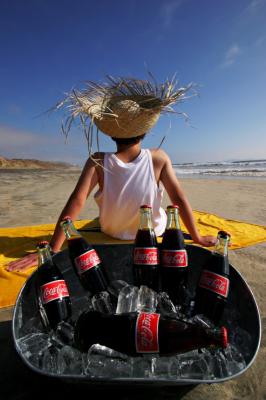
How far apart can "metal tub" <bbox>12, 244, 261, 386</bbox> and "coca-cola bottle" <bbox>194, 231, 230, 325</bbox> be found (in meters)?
0.08

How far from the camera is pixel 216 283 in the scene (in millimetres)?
1384

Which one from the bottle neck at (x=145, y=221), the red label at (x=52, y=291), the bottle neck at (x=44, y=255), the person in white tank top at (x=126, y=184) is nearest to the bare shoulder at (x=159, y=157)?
the person in white tank top at (x=126, y=184)

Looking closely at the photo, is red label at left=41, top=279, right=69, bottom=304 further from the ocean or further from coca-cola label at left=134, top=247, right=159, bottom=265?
the ocean

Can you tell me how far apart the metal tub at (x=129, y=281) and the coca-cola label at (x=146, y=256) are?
245 mm

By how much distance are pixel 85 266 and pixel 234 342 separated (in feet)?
2.57

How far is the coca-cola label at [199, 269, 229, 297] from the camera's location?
4.53 feet

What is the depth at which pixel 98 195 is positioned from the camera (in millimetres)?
2947

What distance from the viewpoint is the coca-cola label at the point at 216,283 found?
4.53 feet

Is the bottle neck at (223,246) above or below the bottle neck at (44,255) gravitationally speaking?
above

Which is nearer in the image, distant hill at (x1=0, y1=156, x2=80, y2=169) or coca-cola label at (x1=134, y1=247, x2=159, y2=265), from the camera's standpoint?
coca-cola label at (x1=134, y1=247, x2=159, y2=265)

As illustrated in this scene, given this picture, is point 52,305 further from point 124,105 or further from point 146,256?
point 124,105

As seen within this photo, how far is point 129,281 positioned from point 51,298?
58 centimetres

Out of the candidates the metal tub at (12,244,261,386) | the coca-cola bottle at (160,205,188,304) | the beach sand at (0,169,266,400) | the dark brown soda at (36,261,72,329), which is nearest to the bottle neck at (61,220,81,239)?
the metal tub at (12,244,261,386)

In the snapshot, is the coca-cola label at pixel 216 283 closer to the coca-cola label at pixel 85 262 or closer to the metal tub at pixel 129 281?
the metal tub at pixel 129 281
